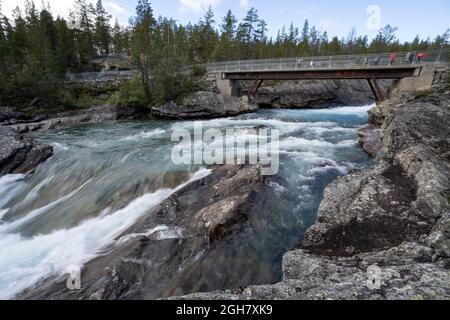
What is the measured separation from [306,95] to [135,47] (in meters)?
26.8

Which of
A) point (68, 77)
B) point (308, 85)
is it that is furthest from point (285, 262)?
point (68, 77)

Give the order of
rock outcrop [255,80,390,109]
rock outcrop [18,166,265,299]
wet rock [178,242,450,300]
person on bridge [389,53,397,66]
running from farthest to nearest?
1. rock outcrop [255,80,390,109]
2. person on bridge [389,53,397,66]
3. rock outcrop [18,166,265,299]
4. wet rock [178,242,450,300]

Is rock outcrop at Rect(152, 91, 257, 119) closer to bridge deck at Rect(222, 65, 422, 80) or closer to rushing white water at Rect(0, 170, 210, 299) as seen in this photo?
bridge deck at Rect(222, 65, 422, 80)

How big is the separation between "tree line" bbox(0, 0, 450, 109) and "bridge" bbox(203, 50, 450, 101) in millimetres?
6596

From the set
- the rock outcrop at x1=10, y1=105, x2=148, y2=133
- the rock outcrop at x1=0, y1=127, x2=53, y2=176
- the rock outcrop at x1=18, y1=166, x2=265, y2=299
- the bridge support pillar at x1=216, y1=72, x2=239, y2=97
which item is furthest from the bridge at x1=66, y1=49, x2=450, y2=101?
the rock outcrop at x1=18, y1=166, x2=265, y2=299

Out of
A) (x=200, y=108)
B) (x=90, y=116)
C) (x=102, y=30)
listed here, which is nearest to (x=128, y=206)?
(x=200, y=108)

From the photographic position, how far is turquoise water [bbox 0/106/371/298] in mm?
6193

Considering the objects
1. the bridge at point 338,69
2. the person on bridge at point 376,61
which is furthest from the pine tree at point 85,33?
the person on bridge at point 376,61

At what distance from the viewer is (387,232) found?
5.05m

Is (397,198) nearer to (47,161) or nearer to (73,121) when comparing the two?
(47,161)

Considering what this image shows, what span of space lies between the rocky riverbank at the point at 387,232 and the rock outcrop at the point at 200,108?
20704 millimetres

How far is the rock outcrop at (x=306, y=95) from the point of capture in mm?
37250

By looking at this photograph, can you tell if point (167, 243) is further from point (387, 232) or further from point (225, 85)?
point (225, 85)
